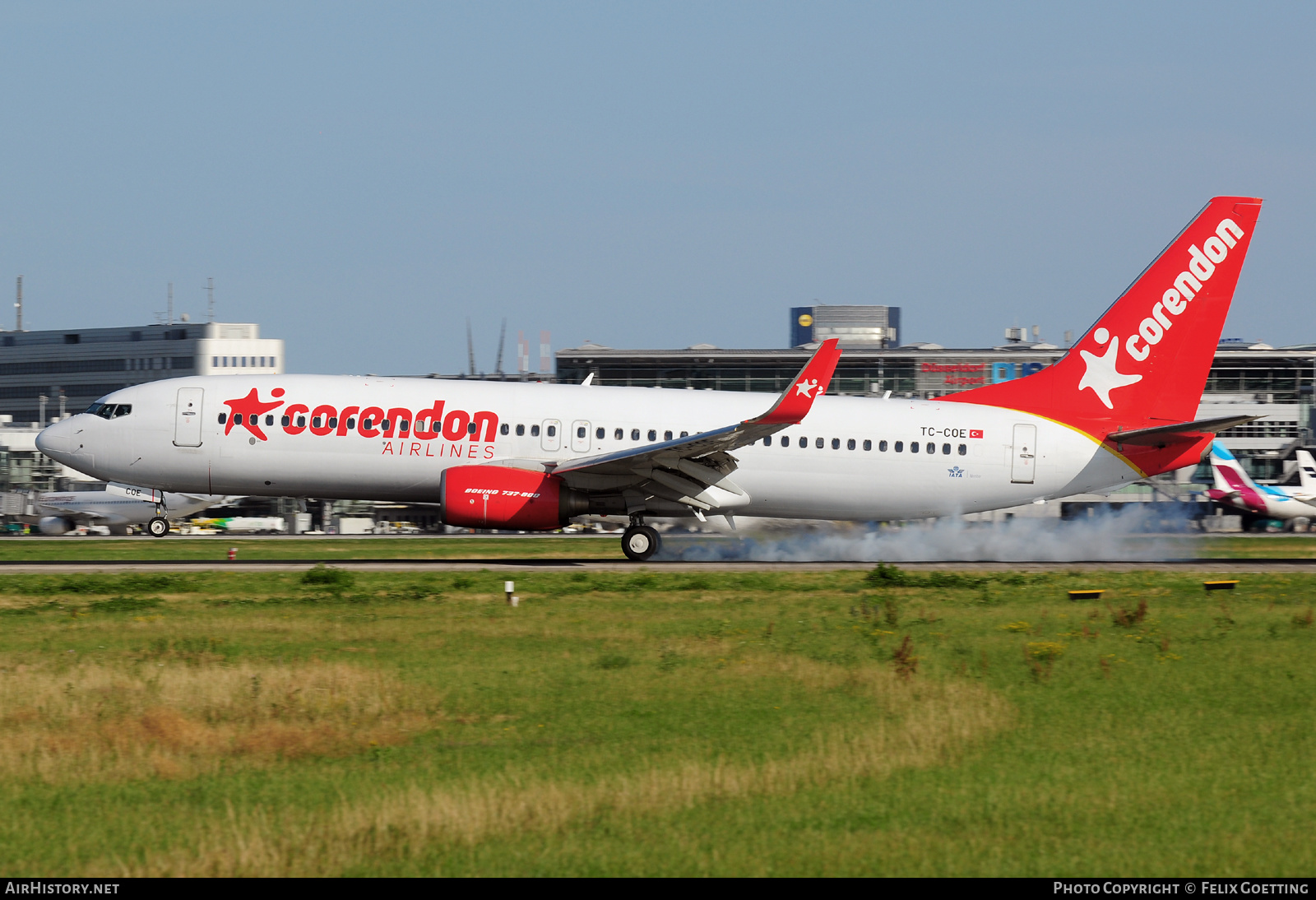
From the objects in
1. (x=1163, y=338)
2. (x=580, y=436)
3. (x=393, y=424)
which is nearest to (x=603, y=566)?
(x=580, y=436)

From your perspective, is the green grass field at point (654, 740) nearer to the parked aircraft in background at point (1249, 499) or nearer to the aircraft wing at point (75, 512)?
the parked aircraft in background at point (1249, 499)

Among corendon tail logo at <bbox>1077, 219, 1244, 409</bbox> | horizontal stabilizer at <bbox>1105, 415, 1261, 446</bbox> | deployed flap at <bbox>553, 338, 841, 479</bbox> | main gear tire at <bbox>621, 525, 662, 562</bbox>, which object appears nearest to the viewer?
deployed flap at <bbox>553, 338, 841, 479</bbox>

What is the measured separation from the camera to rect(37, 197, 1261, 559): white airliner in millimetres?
32531

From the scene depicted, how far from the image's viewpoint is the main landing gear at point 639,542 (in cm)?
3444

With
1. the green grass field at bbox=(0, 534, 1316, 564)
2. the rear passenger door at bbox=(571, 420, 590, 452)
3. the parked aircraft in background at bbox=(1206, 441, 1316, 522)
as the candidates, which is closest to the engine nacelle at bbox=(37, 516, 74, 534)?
the green grass field at bbox=(0, 534, 1316, 564)

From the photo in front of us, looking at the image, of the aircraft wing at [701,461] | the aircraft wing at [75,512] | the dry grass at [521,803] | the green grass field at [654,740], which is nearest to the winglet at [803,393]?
the aircraft wing at [701,461]

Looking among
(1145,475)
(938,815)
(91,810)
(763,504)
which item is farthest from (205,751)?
(1145,475)

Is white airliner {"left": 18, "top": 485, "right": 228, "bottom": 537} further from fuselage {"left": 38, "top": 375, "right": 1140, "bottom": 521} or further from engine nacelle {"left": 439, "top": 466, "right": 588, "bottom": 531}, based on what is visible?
engine nacelle {"left": 439, "top": 466, "right": 588, "bottom": 531}

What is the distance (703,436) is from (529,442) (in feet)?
16.5

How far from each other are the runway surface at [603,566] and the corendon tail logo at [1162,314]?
4974 mm

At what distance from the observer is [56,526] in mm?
71562

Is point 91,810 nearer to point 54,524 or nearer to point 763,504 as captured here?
point 763,504

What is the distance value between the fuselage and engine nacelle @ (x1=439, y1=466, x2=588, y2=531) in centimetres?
116
